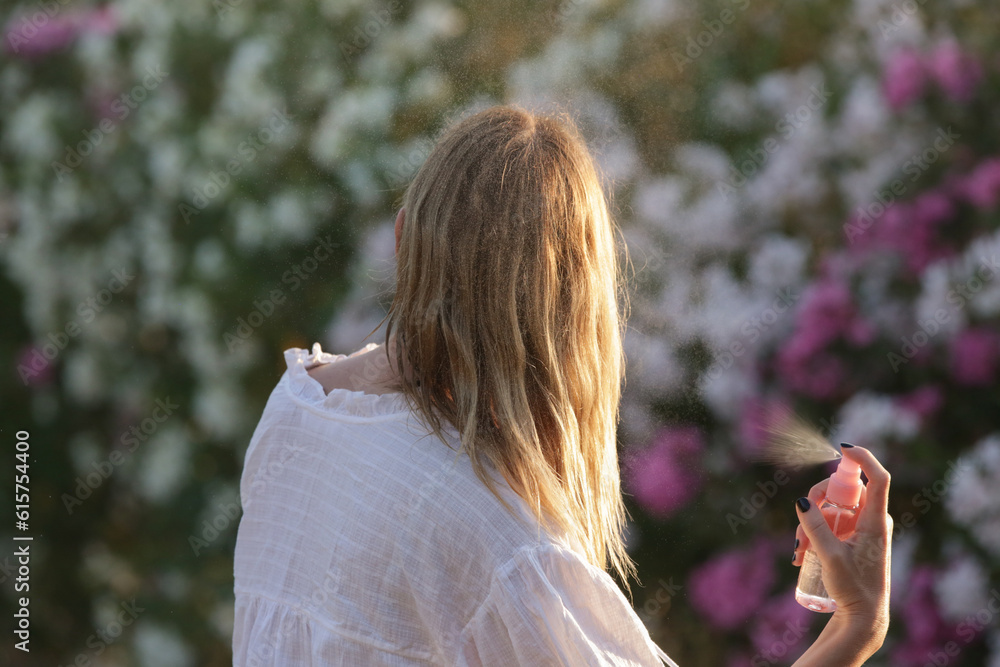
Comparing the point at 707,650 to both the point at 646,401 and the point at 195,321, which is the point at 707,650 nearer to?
the point at 646,401

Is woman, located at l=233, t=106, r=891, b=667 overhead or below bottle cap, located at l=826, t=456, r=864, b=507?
overhead

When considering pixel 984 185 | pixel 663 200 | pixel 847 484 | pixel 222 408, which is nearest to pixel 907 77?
pixel 984 185

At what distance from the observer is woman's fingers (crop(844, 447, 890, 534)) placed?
1021mm

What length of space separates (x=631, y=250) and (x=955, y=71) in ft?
2.59

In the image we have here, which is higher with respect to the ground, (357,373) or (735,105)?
→ (357,373)

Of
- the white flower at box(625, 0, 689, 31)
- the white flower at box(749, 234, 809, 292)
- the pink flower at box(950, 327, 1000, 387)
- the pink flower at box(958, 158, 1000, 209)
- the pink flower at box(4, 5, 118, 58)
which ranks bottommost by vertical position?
the pink flower at box(950, 327, 1000, 387)

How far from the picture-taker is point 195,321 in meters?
2.14

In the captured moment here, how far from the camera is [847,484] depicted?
106 cm

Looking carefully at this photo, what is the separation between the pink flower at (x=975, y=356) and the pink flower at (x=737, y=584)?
0.56 m

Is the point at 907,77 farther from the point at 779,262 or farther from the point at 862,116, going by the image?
the point at 779,262

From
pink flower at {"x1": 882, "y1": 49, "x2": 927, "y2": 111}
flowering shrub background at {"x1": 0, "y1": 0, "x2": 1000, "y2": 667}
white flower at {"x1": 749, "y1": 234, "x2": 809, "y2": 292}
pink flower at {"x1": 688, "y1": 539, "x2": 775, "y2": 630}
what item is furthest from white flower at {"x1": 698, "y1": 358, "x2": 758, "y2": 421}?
pink flower at {"x1": 882, "y1": 49, "x2": 927, "y2": 111}

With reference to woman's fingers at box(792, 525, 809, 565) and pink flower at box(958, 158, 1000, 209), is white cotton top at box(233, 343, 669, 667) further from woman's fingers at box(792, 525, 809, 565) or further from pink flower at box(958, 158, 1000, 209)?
pink flower at box(958, 158, 1000, 209)

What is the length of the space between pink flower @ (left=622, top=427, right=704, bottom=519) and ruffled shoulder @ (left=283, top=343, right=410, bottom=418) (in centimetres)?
102

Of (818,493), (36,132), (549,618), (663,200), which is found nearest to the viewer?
(549,618)
